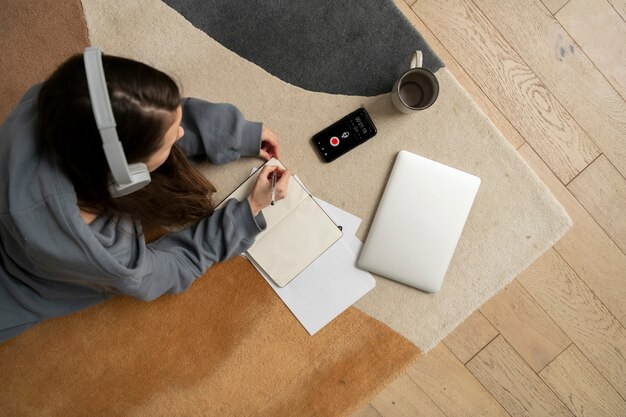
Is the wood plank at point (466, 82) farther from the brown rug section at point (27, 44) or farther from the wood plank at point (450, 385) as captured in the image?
the brown rug section at point (27, 44)

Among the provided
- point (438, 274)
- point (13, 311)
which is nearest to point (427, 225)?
point (438, 274)

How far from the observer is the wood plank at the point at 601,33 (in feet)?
3.28

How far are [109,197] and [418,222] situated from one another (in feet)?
1.86

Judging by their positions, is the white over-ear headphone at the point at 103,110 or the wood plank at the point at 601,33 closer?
the white over-ear headphone at the point at 103,110

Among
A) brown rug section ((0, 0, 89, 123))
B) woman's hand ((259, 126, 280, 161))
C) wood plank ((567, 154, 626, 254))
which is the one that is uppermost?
brown rug section ((0, 0, 89, 123))

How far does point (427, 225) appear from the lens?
926 millimetres

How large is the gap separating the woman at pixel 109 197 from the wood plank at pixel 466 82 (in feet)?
1.29

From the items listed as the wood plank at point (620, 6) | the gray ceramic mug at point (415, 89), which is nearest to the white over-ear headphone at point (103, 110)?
the gray ceramic mug at point (415, 89)

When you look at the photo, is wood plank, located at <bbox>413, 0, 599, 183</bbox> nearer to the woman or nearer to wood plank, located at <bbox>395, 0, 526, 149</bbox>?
wood plank, located at <bbox>395, 0, 526, 149</bbox>

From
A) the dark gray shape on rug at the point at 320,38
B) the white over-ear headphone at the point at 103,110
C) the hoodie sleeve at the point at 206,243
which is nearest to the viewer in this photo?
the white over-ear headphone at the point at 103,110

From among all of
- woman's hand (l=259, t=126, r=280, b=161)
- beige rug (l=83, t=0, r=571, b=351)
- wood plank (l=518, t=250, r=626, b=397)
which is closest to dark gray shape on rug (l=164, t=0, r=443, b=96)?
beige rug (l=83, t=0, r=571, b=351)

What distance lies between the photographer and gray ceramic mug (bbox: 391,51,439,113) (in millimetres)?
894

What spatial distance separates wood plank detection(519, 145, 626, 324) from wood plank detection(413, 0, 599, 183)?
0.20 ft

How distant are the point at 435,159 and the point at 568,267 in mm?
374
